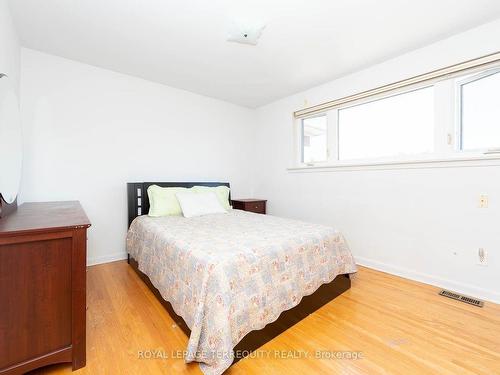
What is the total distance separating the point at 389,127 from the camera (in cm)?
275

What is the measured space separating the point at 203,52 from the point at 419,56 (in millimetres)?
2199

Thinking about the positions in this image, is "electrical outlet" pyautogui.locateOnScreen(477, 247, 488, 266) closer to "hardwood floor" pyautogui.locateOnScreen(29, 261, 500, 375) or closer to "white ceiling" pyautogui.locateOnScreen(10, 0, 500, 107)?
"hardwood floor" pyautogui.locateOnScreen(29, 261, 500, 375)

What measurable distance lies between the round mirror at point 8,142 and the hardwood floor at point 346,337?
3.54ft

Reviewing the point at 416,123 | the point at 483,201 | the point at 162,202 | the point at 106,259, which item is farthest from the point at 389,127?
the point at 106,259

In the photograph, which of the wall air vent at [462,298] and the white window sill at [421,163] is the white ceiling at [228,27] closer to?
the white window sill at [421,163]

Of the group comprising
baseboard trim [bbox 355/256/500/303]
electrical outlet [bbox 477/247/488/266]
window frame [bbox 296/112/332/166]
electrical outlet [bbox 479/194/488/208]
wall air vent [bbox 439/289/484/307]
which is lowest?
wall air vent [bbox 439/289/484/307]

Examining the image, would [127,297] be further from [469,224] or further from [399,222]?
[469,224]

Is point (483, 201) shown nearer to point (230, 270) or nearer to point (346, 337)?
point (346, 337)

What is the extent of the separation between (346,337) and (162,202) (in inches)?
87.1

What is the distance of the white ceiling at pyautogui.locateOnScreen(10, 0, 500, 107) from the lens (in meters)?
1.82

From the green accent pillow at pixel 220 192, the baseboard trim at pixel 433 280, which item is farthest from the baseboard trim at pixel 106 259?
the baseboard trim at pixel 433 280

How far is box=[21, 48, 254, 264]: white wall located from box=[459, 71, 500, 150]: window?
3093 millimetres

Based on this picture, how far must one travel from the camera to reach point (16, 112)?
1867 mm

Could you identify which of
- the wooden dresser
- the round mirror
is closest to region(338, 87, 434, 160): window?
the wooden dresser
